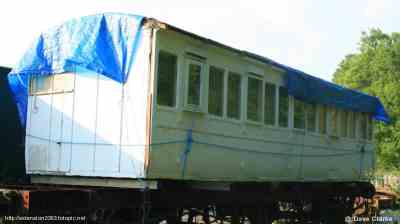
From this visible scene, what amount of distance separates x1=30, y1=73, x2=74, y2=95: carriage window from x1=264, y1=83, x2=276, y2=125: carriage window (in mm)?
4296

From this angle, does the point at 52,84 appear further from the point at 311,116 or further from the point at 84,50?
the point at 311,116

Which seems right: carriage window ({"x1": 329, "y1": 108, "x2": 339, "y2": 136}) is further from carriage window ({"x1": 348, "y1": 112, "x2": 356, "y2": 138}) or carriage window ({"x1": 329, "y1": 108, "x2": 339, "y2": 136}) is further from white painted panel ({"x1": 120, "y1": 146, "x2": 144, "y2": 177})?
white painted panel ({"x1": 120, "y1": 146, "x2": 144, "y2": 177})

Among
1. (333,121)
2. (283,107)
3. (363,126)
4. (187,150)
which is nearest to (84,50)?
(187,150)

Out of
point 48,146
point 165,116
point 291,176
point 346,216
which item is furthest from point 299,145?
point 48,146

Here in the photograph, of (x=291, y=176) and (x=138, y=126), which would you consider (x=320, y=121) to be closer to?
(x=291, y=176)

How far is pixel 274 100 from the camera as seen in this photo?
12414 mm

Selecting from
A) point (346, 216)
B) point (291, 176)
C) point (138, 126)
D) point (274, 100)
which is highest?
point (274, 100)

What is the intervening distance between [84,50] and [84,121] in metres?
1.14

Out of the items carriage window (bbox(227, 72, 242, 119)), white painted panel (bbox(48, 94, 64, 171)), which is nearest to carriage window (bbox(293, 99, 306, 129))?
carriage window (bbox(227, 72, 242, 119))

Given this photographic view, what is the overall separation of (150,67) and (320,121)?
23.0 feet

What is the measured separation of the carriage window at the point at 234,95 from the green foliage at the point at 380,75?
2875 centimetres

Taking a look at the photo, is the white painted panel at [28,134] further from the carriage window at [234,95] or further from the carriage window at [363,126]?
the carriage window at [363,126]

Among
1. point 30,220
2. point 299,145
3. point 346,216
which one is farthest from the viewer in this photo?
point 346,216

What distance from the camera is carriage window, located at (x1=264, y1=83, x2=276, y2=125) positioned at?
12.1 m
